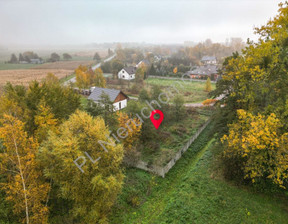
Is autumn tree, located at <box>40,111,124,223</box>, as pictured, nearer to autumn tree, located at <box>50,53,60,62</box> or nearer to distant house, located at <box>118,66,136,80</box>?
distant house, located at <box>118,66,136,80</box>

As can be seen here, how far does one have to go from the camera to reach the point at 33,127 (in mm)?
14414

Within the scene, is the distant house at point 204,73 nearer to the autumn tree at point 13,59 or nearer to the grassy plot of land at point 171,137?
the grassy plot of land at point 171,137

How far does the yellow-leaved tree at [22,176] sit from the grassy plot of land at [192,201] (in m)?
4.72

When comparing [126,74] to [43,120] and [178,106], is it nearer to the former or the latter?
[178,106]

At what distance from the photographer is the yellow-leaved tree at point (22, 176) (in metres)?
9.38

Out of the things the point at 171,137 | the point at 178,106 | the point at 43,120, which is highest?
the point at 43,120

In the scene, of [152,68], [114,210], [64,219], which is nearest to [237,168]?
[114,210]

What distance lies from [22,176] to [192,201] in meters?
10.7

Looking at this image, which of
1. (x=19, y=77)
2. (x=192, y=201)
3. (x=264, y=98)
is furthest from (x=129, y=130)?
(x=19, y=77)

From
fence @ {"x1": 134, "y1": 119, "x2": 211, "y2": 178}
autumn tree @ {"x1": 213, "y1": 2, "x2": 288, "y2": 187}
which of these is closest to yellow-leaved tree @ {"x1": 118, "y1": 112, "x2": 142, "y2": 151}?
fence @ {"x1": 134, "y1": 119, "x2": 211, "y2": 178}

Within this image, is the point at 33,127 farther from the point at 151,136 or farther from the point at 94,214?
the point at 151,136

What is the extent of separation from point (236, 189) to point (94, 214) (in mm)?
10380

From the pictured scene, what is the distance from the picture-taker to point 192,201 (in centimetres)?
1263

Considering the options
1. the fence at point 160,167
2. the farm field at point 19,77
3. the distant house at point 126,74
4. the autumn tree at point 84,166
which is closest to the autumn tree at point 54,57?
the farm field at point 19,77
